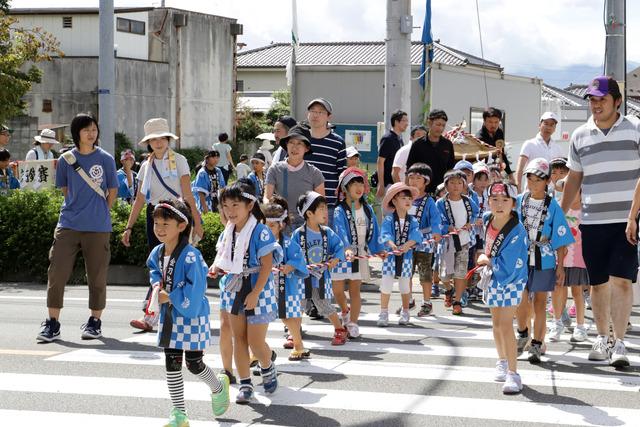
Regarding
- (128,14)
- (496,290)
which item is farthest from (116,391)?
(128,14)

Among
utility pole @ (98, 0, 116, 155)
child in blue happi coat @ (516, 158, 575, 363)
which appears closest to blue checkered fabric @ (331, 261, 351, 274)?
child in blue happi coat @ (516, 158, 575, 363)

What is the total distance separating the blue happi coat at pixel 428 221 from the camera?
10164mm

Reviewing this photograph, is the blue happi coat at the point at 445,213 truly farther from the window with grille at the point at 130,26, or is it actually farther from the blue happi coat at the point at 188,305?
the window with grille at the point at 130,26

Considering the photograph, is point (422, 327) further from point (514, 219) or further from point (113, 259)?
point (113, 259)

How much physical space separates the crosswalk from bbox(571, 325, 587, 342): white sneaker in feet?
0.51

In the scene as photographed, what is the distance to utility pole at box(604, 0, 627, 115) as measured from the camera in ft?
42.8

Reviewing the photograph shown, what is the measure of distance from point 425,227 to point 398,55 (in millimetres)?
4023

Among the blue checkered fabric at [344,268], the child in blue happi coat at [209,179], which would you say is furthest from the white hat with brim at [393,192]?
the child in blue happi coat at [209,179]

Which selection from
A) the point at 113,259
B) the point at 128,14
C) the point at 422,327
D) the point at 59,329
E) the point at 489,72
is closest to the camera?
the point at 59,329

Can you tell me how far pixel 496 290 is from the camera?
678 cm

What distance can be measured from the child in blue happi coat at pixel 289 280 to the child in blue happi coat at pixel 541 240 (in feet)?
5.86

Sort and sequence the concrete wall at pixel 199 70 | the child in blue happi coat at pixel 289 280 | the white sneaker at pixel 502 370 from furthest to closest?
the concrete wall at pixel 199 70 < the child in blue happi coat at pixel 289 280 < the white sneaker at pixel 502 370

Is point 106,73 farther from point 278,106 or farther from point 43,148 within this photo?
point 278,106

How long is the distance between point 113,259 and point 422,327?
17.9 feet
